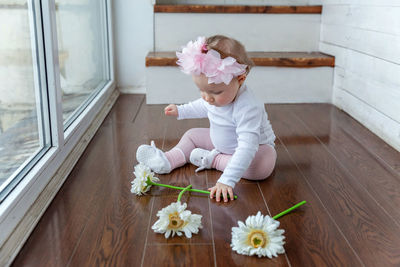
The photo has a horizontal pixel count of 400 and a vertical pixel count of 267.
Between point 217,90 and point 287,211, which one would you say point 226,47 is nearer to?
point 217,90

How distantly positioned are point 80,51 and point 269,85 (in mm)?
981

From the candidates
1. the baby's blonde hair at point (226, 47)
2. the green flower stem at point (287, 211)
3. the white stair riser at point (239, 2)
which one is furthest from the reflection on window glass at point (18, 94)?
the white stair riser at point (239, 2)

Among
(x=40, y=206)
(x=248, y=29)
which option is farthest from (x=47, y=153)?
(x=248, y=29)

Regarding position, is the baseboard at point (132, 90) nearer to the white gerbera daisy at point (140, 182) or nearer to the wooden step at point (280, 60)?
the wooden step at point (280, 60)

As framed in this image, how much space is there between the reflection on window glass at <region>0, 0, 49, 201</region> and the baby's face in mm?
473

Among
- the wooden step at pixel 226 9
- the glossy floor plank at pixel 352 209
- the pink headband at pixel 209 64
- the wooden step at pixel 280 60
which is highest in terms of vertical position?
the wooden step at pixel 226 9

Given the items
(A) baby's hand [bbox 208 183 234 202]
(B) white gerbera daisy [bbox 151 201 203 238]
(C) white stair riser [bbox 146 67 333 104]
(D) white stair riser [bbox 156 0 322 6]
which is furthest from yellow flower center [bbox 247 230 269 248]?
(D) white stair riser [bbox 156 0 322 6]

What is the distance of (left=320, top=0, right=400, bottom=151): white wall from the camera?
68.8 inches

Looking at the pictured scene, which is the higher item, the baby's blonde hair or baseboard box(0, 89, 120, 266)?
the baby's blonde hair

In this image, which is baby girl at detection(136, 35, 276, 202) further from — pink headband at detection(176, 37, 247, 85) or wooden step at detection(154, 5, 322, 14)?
wooden step at detection(154, 5, 322, 14)

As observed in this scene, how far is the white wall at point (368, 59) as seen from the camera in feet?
5.74

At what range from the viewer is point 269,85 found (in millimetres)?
2355

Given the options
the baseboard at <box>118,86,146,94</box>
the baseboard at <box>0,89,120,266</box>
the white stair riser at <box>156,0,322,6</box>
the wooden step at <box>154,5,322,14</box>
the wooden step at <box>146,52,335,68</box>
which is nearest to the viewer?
the baseboard at <box>0,89,120,266</box>

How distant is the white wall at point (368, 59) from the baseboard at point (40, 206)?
3.89 ft
